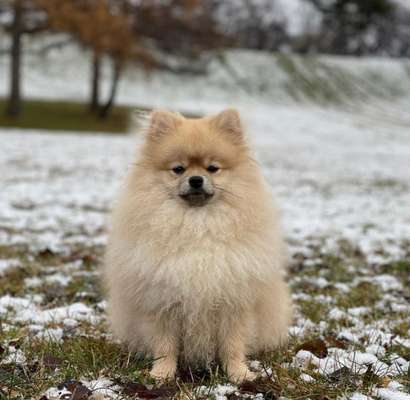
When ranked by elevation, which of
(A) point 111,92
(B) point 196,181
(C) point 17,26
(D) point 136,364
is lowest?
(A) point 111,92

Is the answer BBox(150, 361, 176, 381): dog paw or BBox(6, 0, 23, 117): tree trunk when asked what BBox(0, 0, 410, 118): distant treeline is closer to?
BBox(6, 0, 23, 117): tree trunk

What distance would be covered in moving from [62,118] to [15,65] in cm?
319

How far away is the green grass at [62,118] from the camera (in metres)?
22.2

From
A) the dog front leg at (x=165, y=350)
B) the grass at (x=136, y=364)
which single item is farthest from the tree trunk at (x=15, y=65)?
the dog front leg at (x=165, y=350)

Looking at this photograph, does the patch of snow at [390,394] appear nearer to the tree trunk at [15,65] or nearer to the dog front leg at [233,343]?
the dog front leg at [233,343]

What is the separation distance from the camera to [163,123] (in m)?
3.15

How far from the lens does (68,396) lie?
8.05 ft

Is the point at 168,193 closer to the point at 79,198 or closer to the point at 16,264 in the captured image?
the point at 16,264

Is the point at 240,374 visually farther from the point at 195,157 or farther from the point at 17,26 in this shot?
the point at 17,26

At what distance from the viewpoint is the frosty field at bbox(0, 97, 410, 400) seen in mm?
2668

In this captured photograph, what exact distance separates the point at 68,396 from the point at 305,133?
24.2 meters

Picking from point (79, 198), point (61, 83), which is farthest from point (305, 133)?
point (79, 198)

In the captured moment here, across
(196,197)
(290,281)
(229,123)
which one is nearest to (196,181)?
(196,197)

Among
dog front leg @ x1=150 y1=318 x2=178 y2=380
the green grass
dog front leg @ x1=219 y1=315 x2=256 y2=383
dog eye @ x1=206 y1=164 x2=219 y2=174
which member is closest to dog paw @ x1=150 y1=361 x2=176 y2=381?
dog front leg @ x1=150 y1=318 x2=178 y2=380
